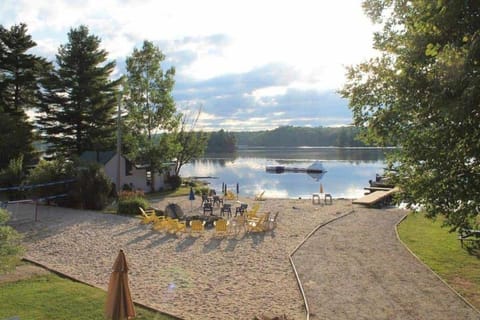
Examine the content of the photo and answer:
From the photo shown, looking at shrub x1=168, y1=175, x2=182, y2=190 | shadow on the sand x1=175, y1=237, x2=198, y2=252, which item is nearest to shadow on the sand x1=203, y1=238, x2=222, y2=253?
shadow on the sand x1=175, y1=237, x2=198, y2=252

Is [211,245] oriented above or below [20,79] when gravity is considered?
below

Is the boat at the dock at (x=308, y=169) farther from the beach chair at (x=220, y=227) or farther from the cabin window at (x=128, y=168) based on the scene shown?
the beach chair at (x=220, y=227)

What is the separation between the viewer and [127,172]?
110 ft

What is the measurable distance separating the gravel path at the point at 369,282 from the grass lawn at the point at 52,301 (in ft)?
12.7

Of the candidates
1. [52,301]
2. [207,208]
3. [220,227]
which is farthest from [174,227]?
[52,301]

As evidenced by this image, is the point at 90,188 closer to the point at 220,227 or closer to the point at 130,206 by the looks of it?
the point at 130,206

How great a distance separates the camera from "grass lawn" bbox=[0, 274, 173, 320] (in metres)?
7.97

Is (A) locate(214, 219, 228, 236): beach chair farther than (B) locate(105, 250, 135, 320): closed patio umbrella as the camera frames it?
Yes

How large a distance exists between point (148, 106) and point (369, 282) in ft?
91.5

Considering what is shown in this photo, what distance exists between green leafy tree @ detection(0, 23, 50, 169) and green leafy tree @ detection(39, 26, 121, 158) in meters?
1.77

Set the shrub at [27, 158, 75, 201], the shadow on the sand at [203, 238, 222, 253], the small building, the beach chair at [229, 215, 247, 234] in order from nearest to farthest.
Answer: the shadow on the sand at [203, 238, 222, 253] → the beach chair at [229, 215, 247, 234] → the shrub at [27, 158, 75, 201] → the small building

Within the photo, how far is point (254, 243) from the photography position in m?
15.2

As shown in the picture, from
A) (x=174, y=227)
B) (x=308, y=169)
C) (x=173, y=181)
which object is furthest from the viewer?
(x=308, y=169)

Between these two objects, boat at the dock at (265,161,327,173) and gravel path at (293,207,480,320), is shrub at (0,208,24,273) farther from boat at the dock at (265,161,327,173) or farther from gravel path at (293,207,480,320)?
boat at the dock at (265,161,327,173)
